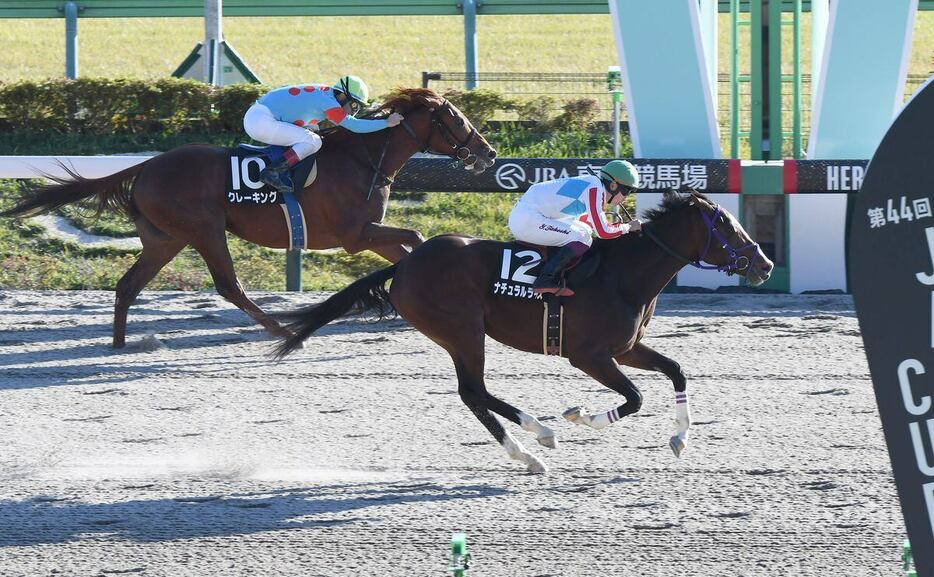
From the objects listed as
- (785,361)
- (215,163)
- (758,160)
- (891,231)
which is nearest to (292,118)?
(215,163)

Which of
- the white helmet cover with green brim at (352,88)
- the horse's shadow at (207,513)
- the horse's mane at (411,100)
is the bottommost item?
the horse's shadow at (207,513)

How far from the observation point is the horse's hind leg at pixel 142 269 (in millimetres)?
7930

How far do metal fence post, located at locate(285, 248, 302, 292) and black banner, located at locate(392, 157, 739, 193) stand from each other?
36.5 inches

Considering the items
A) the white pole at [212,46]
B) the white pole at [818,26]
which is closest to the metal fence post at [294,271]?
the white pole at [818,26]

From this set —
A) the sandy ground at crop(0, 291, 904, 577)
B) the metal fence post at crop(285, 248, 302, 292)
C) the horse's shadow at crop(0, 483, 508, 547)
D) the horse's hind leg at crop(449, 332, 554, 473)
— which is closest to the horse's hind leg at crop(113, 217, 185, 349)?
the sandy ground at crop(0, 291, 904, 577)

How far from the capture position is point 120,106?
1231cm

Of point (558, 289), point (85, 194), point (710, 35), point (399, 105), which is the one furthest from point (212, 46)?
point (558, 289)

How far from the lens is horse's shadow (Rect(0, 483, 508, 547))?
4.87 metres

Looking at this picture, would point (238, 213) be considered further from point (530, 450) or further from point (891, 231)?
point (891, 231)

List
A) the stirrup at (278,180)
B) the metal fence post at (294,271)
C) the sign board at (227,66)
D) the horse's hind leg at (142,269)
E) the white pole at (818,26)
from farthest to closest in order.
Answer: the sign board at (227,66) < the white pole at (818,26) < the metal fence post at (294,271) < the horse's hind leg at (142,269) < the stirrup at (278,180)

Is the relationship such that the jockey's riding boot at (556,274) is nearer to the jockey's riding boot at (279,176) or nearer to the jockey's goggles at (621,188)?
the jockey's goggles at (621,188)

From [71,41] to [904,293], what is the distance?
14.4 metres

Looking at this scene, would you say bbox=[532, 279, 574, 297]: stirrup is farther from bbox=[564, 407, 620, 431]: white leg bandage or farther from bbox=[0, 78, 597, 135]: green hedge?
bbox=[0, 78, 597, 135]: green hedge

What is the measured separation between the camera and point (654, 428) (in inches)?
246
